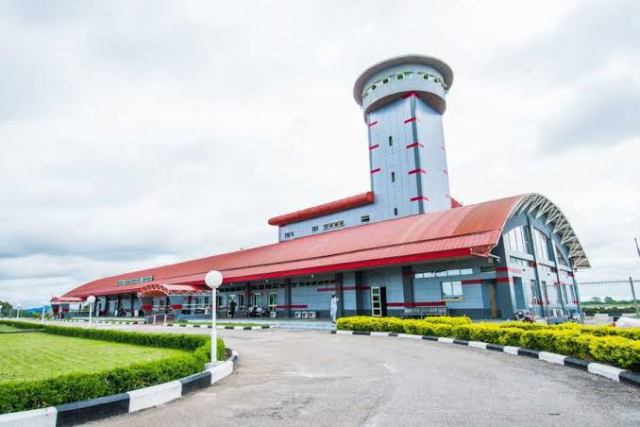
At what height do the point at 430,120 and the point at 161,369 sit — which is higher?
the point at 430,120

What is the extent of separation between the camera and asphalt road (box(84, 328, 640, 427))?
4762 millimetres

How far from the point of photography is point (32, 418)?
14.8 ft

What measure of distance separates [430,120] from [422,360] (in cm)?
2841

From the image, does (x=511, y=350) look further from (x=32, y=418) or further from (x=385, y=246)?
(x=385, y=246)

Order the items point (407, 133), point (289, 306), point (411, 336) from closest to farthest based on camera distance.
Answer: point (411, 336)
point (289, 306)
point (407, 133)

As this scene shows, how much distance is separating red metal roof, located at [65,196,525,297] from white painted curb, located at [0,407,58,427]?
54.5ft

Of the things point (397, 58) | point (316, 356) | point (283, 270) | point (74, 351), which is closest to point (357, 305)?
point (283, 270)

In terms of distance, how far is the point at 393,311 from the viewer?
22.8m

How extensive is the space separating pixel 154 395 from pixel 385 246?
60.6ft

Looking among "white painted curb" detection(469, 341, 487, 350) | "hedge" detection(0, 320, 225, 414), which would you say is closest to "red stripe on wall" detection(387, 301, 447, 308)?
"white painted curb" detection(469, 341, 487, 350)

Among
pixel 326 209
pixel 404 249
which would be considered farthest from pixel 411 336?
pixel 326 209

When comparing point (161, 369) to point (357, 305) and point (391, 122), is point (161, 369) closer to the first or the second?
point (357, 305)

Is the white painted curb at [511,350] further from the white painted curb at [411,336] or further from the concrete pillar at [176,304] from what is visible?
the concrete pillar at [176,304]

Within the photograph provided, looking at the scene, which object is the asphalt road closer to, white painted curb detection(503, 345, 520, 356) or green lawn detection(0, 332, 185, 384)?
white painted curb detection(503, 345, 520, 356)
